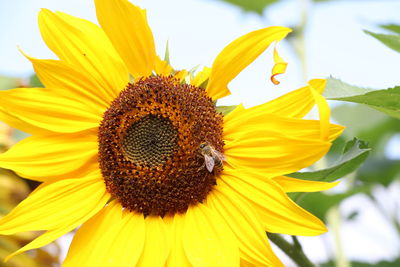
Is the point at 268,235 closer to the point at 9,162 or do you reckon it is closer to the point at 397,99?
the point at 397,99

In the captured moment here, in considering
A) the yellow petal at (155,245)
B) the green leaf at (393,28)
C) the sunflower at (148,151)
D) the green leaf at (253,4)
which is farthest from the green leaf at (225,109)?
the green leaf at (253,4)

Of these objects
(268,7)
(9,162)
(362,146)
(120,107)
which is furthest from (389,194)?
(9,162)

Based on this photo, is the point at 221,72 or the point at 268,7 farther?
the point at 268,7

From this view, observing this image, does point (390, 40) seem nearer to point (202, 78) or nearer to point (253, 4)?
point (202, 78)

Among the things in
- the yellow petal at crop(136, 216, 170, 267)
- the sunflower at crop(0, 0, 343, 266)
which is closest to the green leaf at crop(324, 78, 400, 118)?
the sunflower at crop(0, 0, 343, 266)

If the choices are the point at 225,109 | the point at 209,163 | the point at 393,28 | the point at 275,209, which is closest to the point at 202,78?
the point at 225,109

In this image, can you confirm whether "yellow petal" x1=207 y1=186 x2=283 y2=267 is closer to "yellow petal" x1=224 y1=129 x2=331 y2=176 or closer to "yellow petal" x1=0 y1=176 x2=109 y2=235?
"yellow petal" x1=224 y1=129 x2=331 y2=176

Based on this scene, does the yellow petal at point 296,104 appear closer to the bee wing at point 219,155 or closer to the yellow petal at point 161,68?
the bee wing at point 219,155
